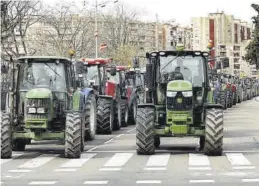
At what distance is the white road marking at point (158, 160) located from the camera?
15289mm

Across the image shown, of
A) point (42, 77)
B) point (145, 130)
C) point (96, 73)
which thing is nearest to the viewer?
point (145, 130)

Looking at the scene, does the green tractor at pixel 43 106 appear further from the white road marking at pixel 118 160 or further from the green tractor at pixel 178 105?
the green tractor at pixel 178 105

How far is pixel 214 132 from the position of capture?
16.6 metres

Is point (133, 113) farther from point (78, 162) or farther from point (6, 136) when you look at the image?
point (78, 162)

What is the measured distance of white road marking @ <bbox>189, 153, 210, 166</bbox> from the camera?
50.0 feet

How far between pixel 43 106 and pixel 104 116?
28.0 ft

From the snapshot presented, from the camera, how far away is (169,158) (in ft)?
54.4

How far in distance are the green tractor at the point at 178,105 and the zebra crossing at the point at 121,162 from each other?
505 mm

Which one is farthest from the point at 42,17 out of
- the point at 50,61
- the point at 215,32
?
the point at 215,32

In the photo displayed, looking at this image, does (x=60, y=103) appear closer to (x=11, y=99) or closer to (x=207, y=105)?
(x=11, y=99)

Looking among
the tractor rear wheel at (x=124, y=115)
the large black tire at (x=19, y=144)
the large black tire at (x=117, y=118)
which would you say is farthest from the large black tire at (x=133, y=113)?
the large black tire at (x=19, y=144)

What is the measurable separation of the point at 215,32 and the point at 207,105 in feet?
338

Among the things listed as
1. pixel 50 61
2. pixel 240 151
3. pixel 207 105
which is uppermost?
pixel 50 61

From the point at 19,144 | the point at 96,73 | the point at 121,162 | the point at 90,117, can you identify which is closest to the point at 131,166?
the point at 121,162
